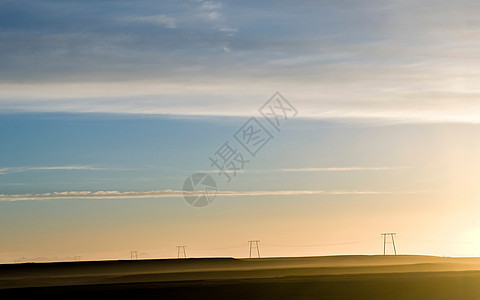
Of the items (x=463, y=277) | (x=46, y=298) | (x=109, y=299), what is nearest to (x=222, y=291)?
(x=109, y=299)

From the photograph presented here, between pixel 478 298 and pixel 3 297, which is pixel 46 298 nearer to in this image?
pixel 3 297

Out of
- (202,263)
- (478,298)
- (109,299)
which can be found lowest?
(478,298)

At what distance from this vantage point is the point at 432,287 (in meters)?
71.9

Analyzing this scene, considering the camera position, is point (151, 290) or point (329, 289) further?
point (151, 290)

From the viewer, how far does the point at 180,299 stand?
6469 centimetres

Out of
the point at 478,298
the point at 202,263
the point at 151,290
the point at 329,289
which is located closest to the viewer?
the point at 478,298

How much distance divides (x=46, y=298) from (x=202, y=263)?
122 meters

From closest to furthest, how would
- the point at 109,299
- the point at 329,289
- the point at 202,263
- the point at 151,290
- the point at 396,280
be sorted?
the point at 109,299
the point at 329,289
the point at 151,290
the point at 396,280
the point at 202,263

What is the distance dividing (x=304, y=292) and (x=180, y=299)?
1093cm

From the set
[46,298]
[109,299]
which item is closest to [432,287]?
[109,299]

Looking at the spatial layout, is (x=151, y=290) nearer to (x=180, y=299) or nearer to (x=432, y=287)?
(x=180, y=299)

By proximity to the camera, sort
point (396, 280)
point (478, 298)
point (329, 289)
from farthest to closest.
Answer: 1. point (396, 280)
2. point (329, 289)
3. point (478, 298)

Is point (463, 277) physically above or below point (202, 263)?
below

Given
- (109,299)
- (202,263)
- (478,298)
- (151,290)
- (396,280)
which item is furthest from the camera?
(202,263)
